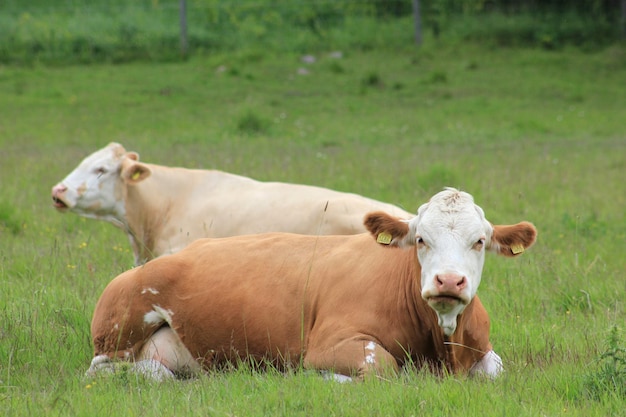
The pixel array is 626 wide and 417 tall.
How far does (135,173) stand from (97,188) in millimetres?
400

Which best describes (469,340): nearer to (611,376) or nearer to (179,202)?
(611,376)

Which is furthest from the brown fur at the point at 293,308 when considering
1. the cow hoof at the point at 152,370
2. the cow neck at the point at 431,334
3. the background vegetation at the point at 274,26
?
the background vegetation at the point at 274,26

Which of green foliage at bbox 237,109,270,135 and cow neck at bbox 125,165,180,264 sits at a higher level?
cow neck at bbox 125,165,180,264

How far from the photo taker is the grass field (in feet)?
16.7

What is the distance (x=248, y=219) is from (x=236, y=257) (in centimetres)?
272

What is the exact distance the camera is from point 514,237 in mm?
5656

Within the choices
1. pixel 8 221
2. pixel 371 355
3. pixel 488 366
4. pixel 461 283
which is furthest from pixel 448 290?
pixel 8 221

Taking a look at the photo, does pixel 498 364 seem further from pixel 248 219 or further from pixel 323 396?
pixel 248 219

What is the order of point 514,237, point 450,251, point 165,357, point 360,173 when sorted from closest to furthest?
point 450,251 < point 514,237 < point 165,357 < point 360,173

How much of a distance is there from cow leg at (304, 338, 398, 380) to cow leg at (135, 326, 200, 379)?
3.21 ft

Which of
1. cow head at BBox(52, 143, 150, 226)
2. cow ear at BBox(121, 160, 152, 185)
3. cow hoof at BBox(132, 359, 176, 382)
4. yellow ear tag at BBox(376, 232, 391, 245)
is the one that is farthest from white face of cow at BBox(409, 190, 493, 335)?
cow head at BBox(52, 143, 150, 226)

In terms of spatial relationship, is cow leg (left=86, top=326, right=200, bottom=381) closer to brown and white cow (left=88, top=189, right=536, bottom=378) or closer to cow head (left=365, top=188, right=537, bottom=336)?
brown and white cow (left=88, top=189, right=536, bottom=378)

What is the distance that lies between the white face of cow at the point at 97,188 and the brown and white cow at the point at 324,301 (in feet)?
10.1

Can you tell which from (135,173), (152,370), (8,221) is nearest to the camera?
(152,370)
